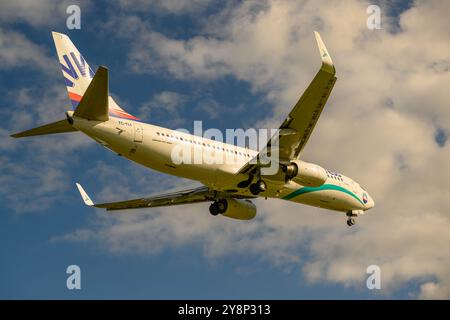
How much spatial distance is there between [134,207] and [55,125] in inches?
472

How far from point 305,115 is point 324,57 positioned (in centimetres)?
409

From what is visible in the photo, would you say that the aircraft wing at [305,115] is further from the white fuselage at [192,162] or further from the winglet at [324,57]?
the white fuselage at [192,162]

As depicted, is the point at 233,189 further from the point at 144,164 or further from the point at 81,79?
the point at 81,79

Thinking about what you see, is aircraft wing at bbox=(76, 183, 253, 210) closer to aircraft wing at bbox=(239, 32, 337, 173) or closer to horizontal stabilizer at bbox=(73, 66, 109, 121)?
aircraft wing at bbox=(239, 32, 337, 173)

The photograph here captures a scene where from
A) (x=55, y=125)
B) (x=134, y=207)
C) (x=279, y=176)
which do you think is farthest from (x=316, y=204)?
(x=55, y=125)

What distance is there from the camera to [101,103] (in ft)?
107

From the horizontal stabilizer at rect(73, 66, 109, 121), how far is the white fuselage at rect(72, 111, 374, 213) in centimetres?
41

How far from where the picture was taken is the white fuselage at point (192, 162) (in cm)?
3444

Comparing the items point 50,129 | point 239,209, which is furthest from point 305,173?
point 50,129

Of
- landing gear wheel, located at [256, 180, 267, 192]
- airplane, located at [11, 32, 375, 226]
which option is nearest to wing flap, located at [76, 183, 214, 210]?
airplane, located at [11, 32, 375, 226]

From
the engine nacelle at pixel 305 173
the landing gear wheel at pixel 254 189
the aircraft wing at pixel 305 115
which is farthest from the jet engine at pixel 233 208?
the engine nacelle at pixel 305 173

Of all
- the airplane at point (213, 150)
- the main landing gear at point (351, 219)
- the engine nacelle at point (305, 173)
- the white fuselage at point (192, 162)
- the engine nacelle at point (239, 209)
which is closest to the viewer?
the airplane at point (213, 150)

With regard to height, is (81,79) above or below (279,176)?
above

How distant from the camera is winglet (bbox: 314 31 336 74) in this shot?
100 ft
